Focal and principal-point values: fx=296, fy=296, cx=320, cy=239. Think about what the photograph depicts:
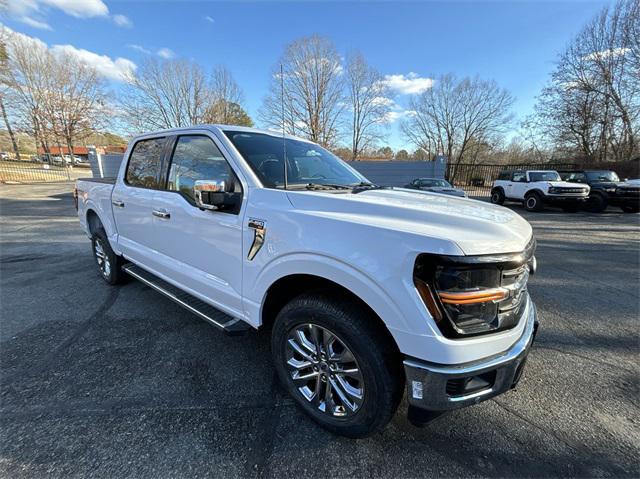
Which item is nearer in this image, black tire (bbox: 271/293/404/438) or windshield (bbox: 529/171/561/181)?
black tire (bbox: 271/293/404/438)

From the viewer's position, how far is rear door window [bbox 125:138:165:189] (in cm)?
319

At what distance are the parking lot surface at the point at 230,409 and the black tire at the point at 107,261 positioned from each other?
41cm

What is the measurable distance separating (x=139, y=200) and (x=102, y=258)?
6.43 feet

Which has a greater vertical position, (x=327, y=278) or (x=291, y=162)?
(x=291, y=162)

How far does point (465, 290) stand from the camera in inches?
56.4

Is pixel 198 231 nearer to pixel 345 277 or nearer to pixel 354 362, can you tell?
pixel 345 277

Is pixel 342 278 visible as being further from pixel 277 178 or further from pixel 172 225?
pixel 172 225

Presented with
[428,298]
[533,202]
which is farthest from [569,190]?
[428,298]

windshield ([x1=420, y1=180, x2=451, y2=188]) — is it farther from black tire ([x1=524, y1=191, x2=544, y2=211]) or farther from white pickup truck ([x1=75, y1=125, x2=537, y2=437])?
white pickup truck ([x1=75, y1=125, x2=537, y2=437])

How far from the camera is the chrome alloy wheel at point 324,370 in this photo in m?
1.81

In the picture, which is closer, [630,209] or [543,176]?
[630,209]

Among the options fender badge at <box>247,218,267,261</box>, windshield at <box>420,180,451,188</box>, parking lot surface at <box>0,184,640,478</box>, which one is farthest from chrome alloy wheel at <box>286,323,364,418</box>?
windshield at <box>420,180,451,188</box>

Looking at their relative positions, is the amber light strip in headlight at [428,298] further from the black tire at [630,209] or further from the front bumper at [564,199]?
the black tire at [630,209]

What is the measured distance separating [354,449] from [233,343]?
158 centimetres
